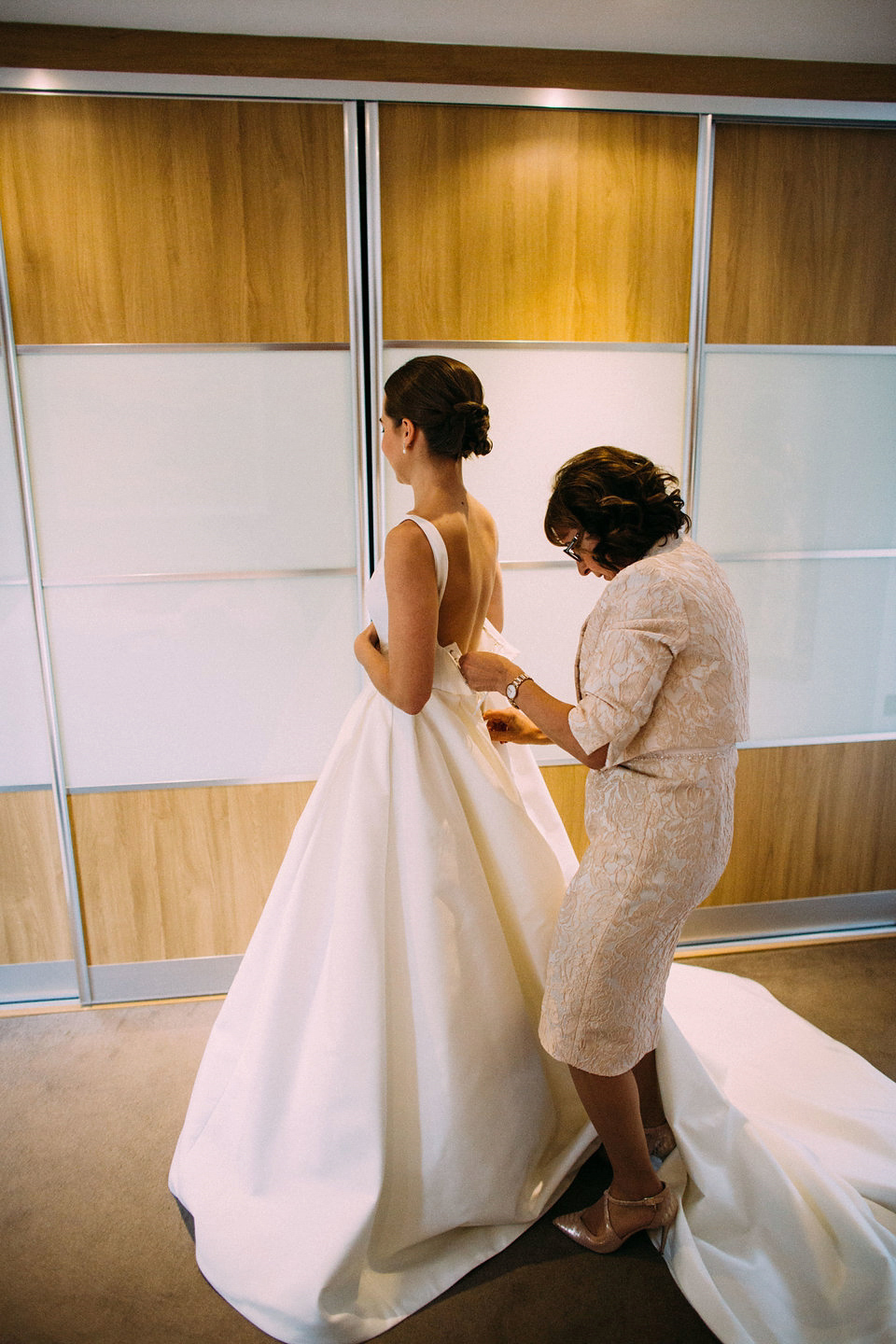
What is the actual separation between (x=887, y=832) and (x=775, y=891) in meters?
0.44

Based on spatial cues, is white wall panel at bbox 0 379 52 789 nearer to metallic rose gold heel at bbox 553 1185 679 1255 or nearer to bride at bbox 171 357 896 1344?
bride at bbox 171 357 896 1344

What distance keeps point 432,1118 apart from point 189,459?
1.78m

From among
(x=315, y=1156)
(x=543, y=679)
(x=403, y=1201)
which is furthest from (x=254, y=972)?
(x=543, y=679)

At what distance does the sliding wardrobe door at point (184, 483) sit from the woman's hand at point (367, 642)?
664 mm

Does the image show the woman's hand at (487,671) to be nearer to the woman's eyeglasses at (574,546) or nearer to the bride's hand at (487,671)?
the bride's hand at (487,671)

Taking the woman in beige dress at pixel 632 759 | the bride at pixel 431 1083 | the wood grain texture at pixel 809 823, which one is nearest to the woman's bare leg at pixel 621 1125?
the woman in beige dress at pixel 632 759

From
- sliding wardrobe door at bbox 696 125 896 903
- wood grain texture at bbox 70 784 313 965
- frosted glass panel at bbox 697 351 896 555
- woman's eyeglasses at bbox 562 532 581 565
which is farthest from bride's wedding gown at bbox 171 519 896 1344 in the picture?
frosted glass panel at bbox 697 351 896 555

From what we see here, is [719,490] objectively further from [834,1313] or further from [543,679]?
[834,1313]

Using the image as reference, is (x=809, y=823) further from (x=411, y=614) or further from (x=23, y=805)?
(x=23, y=805)

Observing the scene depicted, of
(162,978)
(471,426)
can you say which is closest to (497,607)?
(471,426)

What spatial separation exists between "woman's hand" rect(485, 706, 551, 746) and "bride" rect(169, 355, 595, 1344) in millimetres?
48

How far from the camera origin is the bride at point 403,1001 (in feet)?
5.49

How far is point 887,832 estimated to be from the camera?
3012mm

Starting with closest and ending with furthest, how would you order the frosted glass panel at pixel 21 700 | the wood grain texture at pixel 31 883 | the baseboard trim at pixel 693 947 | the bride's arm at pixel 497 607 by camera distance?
the bride's arm at pixel 497 607
the frosted glass panel at pixel 21 700
the wood grain texture at pixel 31 883
the baseboard trim at pixel 693 947
